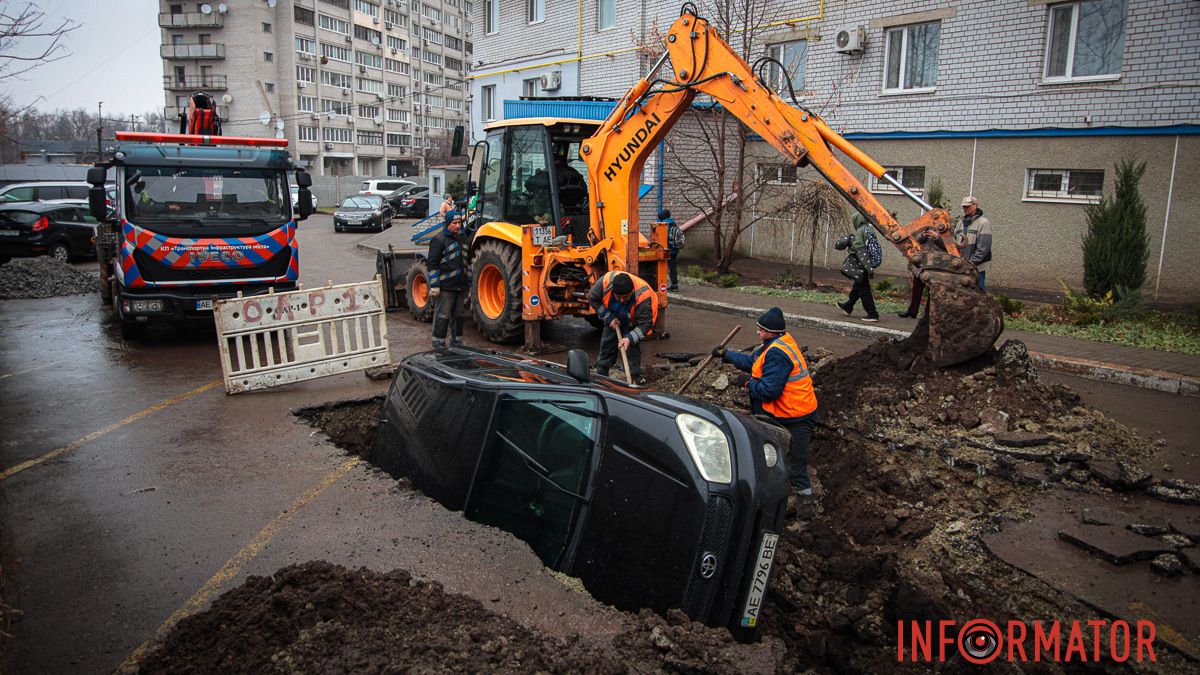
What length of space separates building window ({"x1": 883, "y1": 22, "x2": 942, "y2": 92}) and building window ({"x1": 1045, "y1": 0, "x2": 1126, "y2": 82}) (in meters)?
2.46

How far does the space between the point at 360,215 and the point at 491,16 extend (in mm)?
9677

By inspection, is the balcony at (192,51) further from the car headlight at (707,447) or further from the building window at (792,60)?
the car headlight at (707,447)

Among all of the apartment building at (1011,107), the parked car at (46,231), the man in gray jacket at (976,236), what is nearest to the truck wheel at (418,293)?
the apartment building at (1011,107)

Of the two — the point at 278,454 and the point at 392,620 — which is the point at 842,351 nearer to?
the point at 278,454

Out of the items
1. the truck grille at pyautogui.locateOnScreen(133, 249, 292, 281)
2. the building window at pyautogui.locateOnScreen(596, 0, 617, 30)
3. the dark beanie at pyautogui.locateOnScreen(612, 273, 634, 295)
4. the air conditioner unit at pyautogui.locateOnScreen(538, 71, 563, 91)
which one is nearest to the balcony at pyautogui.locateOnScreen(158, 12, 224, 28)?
the air conditioner unit at pyautogui.locateOnScreen(538, 71, 563, 91)

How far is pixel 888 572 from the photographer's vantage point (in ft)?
15.7

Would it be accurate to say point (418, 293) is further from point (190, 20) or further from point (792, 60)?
point (190, 20)

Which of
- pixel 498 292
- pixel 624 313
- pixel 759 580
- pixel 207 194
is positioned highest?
pixel 207 194

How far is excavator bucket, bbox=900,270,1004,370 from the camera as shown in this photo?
25.3 feet

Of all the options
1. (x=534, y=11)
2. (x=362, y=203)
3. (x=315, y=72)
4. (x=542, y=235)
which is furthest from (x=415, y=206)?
(x=315, y=72)

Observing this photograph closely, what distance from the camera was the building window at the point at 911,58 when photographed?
18094 mm

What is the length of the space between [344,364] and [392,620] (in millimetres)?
6456

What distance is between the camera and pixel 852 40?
1875 centimetres

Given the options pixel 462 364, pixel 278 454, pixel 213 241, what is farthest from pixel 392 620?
pixel 213 241
